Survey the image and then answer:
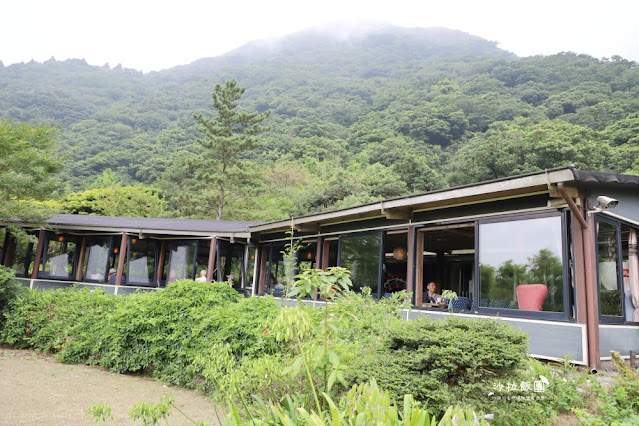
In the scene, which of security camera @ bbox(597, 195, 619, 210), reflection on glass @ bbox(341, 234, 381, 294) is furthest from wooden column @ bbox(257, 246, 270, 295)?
security camera @ bbox(597, 195, 619, 210)

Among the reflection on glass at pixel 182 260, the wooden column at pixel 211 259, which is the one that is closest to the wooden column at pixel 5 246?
the reflection on glass at pixel 182 260

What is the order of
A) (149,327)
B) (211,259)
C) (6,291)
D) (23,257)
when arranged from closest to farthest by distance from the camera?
(149,327), (6,291), (211,259), (23,257)

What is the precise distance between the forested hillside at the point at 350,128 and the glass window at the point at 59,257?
190 cm

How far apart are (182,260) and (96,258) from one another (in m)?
2.86

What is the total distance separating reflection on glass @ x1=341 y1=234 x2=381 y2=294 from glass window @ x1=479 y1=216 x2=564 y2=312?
2.87 meters

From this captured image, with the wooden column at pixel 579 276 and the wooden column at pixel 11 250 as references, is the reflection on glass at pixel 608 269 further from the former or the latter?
the wooden column at pixel 11 250

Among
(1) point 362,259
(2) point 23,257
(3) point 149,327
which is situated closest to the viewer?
(3) point 149,327

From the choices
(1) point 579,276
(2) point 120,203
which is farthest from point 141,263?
(2) point 120,203

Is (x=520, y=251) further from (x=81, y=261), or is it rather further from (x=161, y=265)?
(x=81, y=261)

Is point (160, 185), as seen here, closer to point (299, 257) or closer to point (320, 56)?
point (299, 257)

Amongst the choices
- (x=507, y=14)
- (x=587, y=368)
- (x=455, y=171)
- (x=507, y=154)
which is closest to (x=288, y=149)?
(x=455, y=171)

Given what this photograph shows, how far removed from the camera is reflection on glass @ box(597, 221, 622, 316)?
6184mm

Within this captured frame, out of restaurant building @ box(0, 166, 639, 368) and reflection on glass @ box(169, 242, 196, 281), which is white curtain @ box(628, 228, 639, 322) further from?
reflection on glass @ box(169, 242, 196, 281)

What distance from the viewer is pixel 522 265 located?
6637mm
